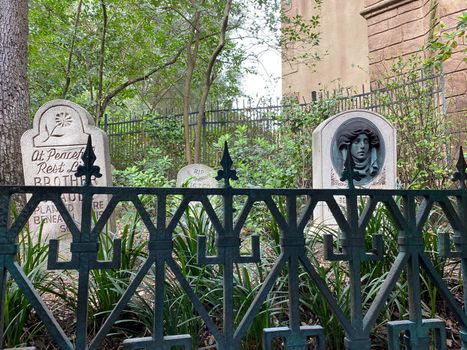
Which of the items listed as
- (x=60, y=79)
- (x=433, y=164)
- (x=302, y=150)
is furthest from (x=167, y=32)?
(x=433, y=164)

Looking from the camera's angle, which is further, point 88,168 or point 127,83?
point 127,83

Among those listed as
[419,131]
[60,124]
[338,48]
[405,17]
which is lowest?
[60,124]

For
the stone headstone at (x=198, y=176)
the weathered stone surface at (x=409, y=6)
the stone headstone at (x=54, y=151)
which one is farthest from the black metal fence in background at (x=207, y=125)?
the stone headstone at (x=54, y=151)

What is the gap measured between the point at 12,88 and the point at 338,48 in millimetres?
11050

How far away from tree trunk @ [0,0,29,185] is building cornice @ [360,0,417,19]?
8351mm

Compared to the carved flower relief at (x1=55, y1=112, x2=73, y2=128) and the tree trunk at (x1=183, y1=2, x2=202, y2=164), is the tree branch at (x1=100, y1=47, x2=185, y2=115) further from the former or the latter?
the carved flower relief at (x1=55, y1=112, x2=73, y2=128)

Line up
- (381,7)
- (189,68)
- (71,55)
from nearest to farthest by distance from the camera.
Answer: (381,7) → (71,55) → (189,68)

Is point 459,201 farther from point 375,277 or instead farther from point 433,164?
point 433,164

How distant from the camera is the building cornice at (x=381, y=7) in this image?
31.7ft

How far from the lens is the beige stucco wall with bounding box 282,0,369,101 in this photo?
1279cm

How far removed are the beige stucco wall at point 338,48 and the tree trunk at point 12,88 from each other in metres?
8.45

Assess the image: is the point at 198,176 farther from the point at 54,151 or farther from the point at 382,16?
the point at 382,16

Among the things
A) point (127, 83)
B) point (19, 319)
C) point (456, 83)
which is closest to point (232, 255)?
point (19, 319)

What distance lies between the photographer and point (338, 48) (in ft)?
44.2
